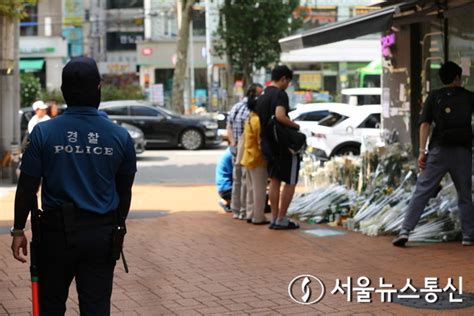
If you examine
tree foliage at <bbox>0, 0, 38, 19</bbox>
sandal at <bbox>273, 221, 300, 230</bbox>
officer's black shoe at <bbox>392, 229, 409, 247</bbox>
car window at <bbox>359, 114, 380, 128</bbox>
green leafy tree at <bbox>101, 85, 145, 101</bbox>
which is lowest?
sandal at <bbox>273, 221, 300, 230</bbox>

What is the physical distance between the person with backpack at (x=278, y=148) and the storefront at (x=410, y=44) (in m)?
1.18

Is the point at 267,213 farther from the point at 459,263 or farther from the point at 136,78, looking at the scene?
the point at 136,78

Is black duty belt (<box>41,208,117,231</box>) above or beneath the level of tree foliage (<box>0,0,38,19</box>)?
beneath

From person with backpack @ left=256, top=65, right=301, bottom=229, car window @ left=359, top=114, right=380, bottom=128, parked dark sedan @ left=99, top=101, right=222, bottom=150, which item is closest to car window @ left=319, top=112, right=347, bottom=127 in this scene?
car window @ left=359, top=114, right=380, bottom=128

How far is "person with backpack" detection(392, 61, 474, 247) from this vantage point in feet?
27.2

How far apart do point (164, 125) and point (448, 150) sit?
18178mm

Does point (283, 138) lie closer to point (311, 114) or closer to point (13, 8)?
point (13, 8)

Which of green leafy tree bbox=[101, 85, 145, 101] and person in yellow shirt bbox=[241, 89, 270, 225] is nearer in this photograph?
person in yellow shirt bbox=[241, 89, 270, 225]

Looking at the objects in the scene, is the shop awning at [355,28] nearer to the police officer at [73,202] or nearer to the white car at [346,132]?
the police officer at [73,202]

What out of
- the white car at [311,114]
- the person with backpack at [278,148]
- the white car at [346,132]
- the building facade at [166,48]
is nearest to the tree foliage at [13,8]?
the white car at [346,132]

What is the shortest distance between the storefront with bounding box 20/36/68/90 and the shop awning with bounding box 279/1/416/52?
38.2 meters

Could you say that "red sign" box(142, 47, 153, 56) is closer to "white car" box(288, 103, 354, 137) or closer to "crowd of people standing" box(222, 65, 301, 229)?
"white car" box(288, 103, 354, 137)

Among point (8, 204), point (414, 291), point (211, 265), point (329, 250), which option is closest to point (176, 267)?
point (211, 265)

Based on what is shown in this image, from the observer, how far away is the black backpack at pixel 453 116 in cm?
827
